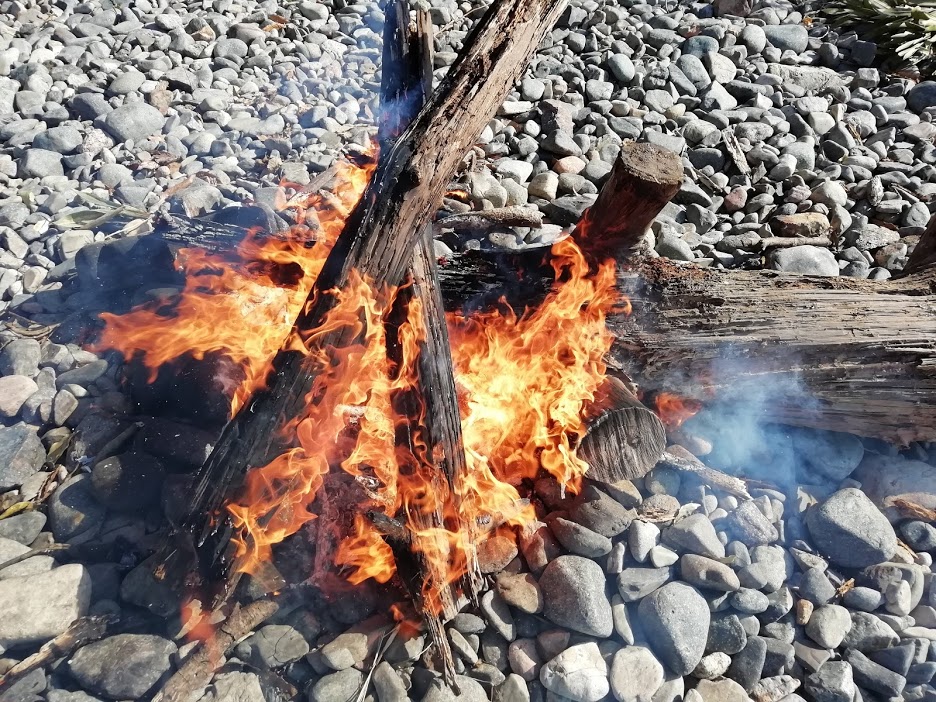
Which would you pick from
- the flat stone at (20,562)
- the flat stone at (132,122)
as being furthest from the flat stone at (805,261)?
the flat stone at (132,122)

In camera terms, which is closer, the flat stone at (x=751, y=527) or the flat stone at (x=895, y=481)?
the flat stone at (x=751, y=527)

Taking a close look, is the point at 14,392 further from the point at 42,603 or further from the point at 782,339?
the point at 782,339

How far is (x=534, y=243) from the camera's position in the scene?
463cm

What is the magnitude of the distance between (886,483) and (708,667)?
61.4 inches

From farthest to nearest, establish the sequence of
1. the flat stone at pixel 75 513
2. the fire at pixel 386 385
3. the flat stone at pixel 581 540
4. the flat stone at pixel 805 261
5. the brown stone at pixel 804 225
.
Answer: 1. the brown stone at pixel 804 225
2. the flat stone at pixel 805 261
3. the flat stone at pixel 581 540
4. the flat stone at pixel 75 513
5. the fire at pixel 386 385

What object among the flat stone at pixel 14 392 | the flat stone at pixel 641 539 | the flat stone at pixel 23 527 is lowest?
the flat stone at pixel 641 539

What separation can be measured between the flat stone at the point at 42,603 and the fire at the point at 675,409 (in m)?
2.85

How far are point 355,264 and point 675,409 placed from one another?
2063 millimetres

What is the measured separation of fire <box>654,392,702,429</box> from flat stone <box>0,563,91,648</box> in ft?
9.35

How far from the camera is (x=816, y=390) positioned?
11.1 ft

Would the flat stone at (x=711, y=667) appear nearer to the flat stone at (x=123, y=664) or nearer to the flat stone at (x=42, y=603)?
the flat stone at (x=123, y=664)

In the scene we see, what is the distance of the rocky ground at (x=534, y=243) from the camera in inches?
107

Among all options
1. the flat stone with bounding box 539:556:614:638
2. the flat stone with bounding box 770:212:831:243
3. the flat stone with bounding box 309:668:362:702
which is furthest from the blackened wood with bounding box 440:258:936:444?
the flat stone with bounding box 309:668:362:702

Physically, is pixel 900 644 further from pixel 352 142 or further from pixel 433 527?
pixel 352 142
